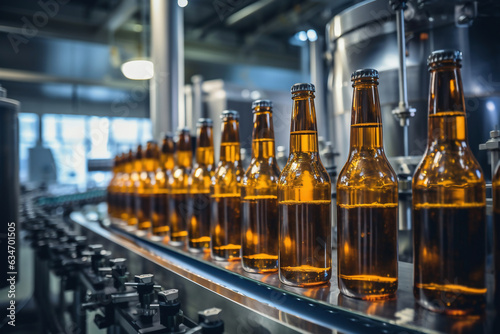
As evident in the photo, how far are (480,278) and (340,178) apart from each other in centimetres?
21

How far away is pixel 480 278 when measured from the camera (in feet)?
1.49


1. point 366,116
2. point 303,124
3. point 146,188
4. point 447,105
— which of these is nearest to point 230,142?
point 303,124

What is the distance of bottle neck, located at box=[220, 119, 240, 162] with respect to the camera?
85 cm

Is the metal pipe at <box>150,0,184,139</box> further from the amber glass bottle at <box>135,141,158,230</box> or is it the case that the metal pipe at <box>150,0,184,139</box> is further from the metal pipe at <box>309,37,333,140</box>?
the metal pipe at <box>309,37,333,140</box>

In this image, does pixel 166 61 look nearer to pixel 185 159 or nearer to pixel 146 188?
pixel 146 188

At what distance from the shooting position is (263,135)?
726 millimetres

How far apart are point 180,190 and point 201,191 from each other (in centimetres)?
16

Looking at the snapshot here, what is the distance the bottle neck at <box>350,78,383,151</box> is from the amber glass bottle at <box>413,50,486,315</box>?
0.24 ft

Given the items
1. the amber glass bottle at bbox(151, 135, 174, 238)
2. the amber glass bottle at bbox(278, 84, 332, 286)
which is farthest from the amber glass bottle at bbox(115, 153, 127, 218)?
the amber glass bottle at bbox(278, 84, 332, 286)

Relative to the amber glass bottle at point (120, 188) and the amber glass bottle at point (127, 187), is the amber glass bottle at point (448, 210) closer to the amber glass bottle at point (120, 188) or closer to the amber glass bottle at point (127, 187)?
the amber glass bottle at point (127, 187)

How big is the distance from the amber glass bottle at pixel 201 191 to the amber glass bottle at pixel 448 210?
52 centimetres

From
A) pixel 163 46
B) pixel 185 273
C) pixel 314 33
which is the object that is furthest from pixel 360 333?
pixel 163 46

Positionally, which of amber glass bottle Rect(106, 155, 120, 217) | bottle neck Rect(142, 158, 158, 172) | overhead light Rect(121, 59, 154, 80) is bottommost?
amber glass bottle Rect(106, 155, 120, 217)

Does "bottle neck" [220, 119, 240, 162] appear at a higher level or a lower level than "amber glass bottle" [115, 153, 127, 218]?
higher
